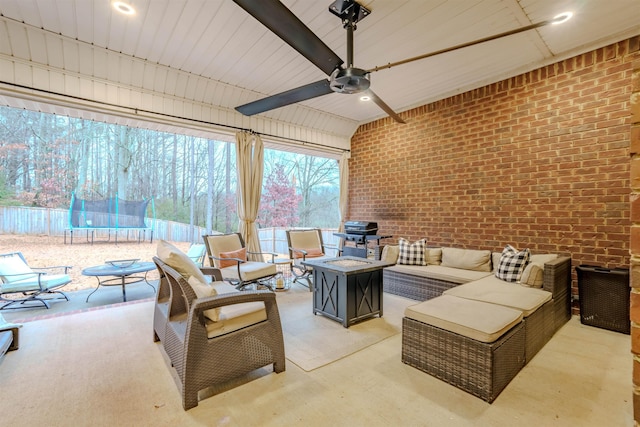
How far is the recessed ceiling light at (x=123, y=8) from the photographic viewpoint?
259cm

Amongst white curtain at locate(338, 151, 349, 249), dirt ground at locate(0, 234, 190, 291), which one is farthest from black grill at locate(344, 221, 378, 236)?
dirt ground at locate(0, 234, 190, 291)

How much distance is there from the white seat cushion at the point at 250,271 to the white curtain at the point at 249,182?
80 cm

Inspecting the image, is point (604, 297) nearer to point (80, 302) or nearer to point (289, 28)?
point (289, 28)

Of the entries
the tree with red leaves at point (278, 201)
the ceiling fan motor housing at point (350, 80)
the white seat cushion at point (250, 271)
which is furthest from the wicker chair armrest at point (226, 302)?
the tree with red leaves at point (278, 201)

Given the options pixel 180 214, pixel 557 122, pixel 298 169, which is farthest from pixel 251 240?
pixel 557 122

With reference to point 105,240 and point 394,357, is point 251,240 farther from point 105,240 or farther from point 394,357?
point 394,357

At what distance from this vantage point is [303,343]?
2732mm

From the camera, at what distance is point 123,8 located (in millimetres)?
2652

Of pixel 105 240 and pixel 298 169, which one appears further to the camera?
pixel 298 169

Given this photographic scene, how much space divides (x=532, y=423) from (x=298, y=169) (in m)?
7.02

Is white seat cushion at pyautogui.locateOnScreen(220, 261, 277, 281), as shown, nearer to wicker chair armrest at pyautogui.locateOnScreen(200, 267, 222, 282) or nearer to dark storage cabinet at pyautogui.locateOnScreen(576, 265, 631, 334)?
wicker chair armrest at pyautogui.locateOnScreen(200, 267, 222, 282)

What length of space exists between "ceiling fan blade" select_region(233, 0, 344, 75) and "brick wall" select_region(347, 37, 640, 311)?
9.00 feet

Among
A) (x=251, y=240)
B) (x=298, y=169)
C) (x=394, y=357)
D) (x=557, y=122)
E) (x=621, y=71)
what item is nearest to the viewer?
(x=394, y=357)

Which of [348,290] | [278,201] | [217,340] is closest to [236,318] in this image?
[217,340]
